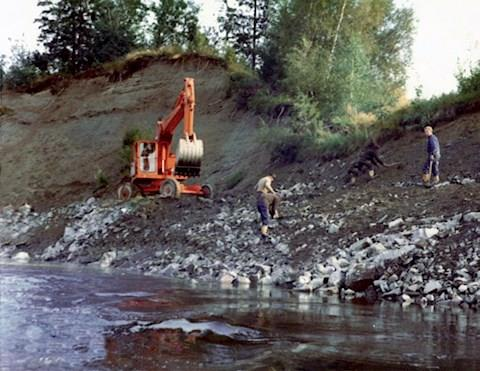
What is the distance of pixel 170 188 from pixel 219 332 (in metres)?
14.2

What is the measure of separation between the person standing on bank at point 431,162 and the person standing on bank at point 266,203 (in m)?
4.00

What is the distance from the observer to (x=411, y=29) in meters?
31.2

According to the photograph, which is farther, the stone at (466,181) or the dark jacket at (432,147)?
the dark jacket at (432,147)

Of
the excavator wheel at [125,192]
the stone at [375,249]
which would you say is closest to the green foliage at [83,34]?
the excavator wheel at [125,192]

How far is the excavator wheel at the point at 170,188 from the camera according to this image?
21.7 metres

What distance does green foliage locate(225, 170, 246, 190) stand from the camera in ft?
82.7

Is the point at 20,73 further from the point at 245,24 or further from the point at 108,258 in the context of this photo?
the point at 108,258

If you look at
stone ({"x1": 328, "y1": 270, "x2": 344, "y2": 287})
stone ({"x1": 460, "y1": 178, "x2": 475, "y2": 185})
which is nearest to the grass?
stone ({"x1": 460, "y1": 178, "x2": 475, "y2": 185})

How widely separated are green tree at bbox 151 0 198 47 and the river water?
3219 centimetres

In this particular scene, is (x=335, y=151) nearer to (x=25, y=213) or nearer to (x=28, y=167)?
(x=25, y=213)

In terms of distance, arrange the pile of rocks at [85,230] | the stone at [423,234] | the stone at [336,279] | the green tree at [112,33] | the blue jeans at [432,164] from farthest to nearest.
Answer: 1. the green tree at [112,33]
2. the pile of rocks at [85,230]
3. the blue jeans at [432,164]
4. the stone at [423,234]
5. the stone at [336,279]

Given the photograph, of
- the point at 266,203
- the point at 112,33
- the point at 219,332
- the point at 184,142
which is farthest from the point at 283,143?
the point at 112,33

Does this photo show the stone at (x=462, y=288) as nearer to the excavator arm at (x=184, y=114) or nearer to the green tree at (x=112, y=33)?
the excavator arm at (x=184, y=114)

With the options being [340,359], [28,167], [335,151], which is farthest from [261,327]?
[28,167]
